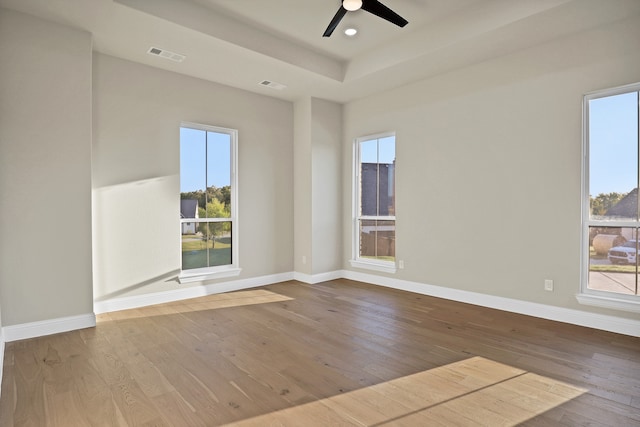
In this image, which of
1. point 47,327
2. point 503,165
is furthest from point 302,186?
point 47,327

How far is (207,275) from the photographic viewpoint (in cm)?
497

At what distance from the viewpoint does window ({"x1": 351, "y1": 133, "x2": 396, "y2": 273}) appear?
552 cm

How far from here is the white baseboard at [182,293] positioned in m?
4.16

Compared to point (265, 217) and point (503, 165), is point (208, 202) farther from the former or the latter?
point (503, 165)

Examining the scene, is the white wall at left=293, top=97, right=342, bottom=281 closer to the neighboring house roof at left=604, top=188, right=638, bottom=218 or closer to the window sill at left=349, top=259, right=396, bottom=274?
the window sill at left=349, top=259, right=396, bottom=274

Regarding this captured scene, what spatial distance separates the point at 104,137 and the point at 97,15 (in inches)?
51.0

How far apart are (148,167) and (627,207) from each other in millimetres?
5133

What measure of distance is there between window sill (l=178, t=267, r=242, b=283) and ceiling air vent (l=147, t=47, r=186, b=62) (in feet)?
8.66

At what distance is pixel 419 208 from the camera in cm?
509

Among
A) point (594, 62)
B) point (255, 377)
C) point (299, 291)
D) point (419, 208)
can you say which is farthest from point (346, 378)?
point (594, 62)

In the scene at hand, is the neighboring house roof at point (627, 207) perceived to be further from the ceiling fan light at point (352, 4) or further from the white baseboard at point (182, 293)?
the white baseboard at point (182, 293)

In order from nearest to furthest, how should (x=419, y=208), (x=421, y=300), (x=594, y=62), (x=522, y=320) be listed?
(x=594, y=62) → (x=522, y=320) → (x=421, y=300) → (x=419, y=208)

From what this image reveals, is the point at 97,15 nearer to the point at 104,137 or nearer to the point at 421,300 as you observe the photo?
the point at 104,137

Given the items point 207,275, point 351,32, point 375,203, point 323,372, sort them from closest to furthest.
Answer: point 323,372, point 351,32, point 207,275, point 375,203
